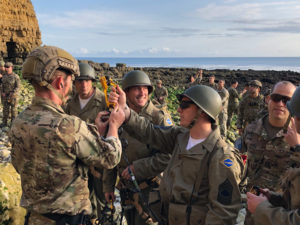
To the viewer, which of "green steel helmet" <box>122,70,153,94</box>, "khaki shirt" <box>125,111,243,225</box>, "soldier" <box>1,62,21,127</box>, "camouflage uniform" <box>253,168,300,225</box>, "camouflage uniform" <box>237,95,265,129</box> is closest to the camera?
"camouflage uniform" <box>253,168,300,225</box>

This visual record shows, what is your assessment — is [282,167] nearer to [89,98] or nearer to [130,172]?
[130,172]

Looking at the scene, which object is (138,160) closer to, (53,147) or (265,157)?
(53,147)

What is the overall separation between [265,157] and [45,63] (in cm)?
336

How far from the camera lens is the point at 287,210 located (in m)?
2.33

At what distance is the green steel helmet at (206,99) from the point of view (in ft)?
9.72

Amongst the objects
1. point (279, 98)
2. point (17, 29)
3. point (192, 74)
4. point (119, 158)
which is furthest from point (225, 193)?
point (192, 74)

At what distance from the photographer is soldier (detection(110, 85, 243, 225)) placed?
267 centimetres

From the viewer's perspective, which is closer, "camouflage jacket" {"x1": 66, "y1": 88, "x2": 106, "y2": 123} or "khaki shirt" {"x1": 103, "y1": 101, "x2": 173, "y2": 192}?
"khaki shirt" {"x1": 103, "y1": 101, "x2": 173, "y2": 192}

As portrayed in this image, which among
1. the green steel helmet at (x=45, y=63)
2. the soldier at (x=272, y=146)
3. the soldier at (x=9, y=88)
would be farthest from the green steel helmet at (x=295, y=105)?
the soldier at (x=9, y=88)

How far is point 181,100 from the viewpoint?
312 cm

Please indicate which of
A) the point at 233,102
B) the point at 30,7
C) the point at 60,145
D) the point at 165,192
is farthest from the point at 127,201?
the point at 30,7

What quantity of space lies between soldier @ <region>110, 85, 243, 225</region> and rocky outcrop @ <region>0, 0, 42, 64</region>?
114ft

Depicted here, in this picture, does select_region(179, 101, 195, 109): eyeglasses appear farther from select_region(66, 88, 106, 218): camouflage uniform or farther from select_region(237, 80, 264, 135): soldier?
select_region(237, 80, 264, 135): soldier

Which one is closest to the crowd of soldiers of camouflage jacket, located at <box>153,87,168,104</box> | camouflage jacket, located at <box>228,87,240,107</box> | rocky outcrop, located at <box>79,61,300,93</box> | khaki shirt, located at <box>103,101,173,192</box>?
khaki shirt, located at <box>103,101,173,192</box>
